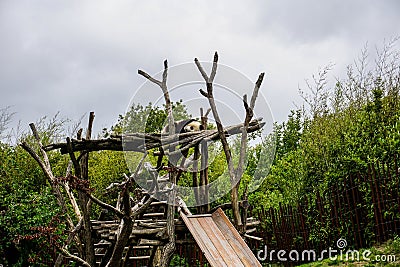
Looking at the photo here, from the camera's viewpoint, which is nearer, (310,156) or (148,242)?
(148,242)

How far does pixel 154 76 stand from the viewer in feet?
16.1

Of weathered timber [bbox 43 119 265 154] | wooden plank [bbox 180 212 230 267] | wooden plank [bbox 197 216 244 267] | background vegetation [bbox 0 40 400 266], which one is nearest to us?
wooden plank [bbox 180 212 230 267]

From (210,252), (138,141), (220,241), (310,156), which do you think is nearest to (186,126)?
(138,141)

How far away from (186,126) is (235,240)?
1203mm

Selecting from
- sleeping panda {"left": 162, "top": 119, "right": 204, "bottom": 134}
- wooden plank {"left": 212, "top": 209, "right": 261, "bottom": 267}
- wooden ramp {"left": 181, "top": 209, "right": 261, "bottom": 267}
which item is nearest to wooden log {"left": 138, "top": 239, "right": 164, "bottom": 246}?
wooden ramp {"left": 181, "top": 209, "right": 261, "bottom": 267}

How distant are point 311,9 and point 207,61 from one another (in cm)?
351

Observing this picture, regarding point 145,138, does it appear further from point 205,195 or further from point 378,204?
point 378,204

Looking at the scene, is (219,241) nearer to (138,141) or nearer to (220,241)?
(220,241)

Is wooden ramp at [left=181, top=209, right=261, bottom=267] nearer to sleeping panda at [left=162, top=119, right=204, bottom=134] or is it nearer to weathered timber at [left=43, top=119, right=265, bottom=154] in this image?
weathered timber at [left=43, top=119, right=265, bottom=154]

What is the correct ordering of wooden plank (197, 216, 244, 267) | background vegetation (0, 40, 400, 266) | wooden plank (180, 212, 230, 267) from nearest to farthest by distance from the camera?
wooden plank (180, 212, 230, 267), wooden plank (197, 216, 244, 267), background vegetation (0, 40, 400, 266)

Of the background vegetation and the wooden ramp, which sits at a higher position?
the background vegetation

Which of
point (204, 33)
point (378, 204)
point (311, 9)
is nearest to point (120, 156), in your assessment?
point (204, 33)

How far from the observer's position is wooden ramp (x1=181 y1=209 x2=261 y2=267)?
4.41 metres

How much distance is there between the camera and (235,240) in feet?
15.7
